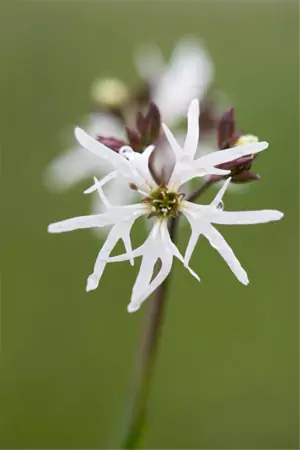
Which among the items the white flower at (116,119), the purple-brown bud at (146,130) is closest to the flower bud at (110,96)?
the white flower at (116,119)

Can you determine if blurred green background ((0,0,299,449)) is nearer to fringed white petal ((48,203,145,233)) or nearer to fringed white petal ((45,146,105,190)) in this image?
fringed white petal ((45,146,105,190))

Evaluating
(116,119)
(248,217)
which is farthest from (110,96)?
(248,217)

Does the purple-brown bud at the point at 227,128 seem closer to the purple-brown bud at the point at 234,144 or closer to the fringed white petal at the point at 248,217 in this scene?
the purple-brown bud at the point at 234,144

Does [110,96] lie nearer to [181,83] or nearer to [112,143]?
[181,83]

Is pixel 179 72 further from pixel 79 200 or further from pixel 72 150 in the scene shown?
pixel 79 200

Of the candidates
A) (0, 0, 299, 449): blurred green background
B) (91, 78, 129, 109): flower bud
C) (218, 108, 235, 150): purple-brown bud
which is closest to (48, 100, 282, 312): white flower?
(218, 108, 235, 150): purple-brown bud
